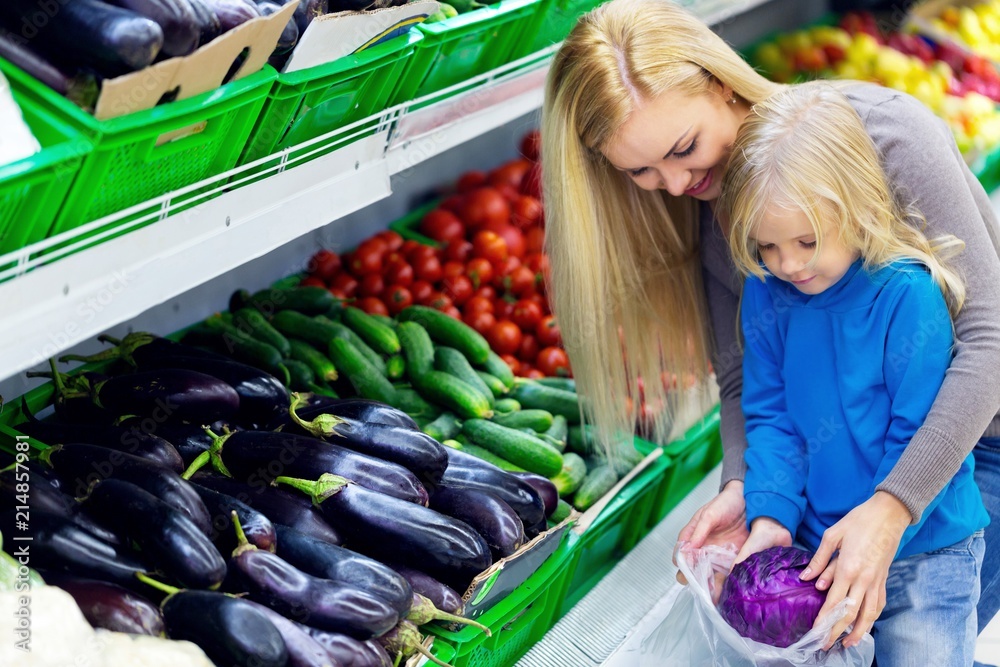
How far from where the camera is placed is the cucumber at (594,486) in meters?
2.19

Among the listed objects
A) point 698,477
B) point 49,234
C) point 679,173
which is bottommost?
point 698,477

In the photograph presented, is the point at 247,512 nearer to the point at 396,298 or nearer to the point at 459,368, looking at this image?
the point at 459,368

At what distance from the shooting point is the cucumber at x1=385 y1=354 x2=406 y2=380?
2.39 meters

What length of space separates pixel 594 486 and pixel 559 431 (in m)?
0.20

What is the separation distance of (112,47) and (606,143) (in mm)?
935

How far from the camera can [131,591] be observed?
53.4 inches

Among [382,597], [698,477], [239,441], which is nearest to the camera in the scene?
[382,597]

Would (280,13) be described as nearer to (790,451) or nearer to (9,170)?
(9,170)

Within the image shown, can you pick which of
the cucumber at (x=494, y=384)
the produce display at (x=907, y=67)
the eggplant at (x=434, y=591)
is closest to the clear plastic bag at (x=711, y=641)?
the eggplant at (x=434, y=591)

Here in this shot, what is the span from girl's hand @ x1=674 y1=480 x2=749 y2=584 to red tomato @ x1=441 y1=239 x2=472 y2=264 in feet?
4.28

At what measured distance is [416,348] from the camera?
243 cm

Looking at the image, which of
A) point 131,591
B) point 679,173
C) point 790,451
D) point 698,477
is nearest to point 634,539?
point 698,477

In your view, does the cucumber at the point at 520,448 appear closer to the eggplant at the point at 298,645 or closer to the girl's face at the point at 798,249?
the girl's face at the point at 798,249

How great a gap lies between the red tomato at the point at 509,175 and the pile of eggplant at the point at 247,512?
1610 mm
